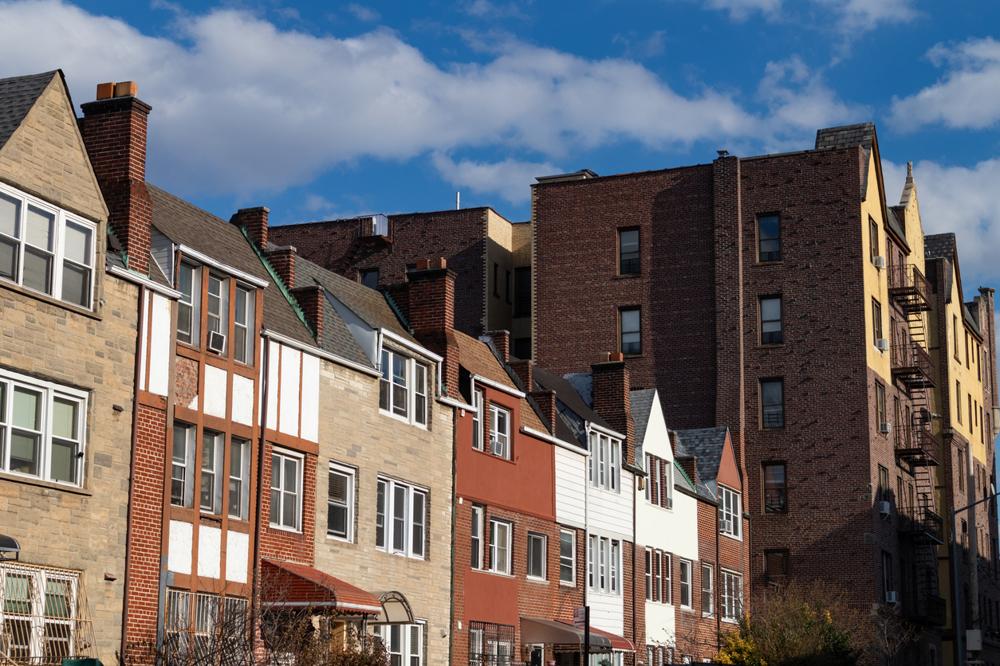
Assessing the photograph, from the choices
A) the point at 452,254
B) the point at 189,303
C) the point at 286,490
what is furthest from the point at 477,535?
the point at 452,254

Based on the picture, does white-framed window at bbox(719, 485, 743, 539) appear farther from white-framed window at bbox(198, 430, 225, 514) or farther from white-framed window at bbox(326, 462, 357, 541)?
white-framed window at bbox(198, 430, 225, 514)

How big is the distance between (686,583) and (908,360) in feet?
70.5

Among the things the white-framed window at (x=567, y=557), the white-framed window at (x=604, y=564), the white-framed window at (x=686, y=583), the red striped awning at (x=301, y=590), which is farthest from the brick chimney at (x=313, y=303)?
the white-framed window at (x=686, y=583)

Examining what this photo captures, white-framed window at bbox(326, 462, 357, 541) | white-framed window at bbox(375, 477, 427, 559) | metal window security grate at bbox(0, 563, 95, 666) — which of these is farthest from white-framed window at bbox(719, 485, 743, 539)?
metal window security grate at bbox(0, 563, 95, 666)

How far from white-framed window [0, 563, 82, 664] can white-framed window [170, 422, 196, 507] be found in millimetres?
3297

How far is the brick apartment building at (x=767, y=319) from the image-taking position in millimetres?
61094

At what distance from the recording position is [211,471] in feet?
96.6

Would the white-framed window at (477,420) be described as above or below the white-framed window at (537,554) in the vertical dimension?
above

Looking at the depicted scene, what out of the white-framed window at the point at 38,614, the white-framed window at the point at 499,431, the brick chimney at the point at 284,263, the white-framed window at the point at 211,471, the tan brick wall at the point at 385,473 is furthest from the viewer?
the white-framed window at the point at 499,431

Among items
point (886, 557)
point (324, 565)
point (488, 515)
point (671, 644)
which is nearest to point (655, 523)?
point (671, 644)

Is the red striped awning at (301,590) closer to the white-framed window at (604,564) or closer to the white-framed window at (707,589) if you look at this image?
the white-framed window at (604,564)

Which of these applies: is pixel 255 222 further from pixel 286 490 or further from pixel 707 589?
pixel 707 589

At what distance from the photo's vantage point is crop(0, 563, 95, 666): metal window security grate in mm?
24031

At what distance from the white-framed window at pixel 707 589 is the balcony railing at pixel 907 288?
57.7 feet
